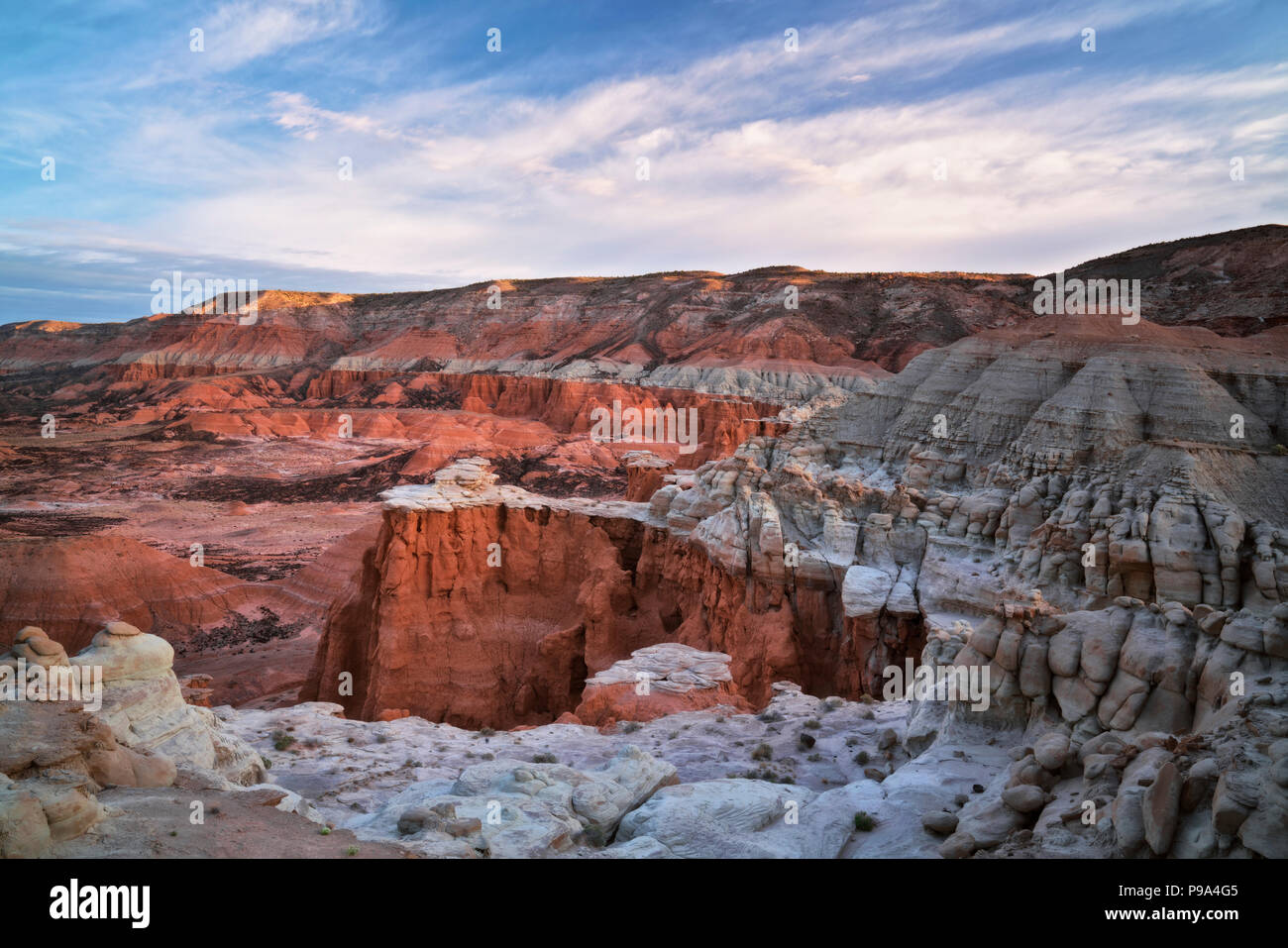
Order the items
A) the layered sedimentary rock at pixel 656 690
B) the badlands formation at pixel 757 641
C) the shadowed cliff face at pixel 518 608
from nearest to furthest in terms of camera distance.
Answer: the badlands formation at pixel 757 641
the layered sedimentary rock at pixel 656 690
the shadowed cliff face at pixel 518 608

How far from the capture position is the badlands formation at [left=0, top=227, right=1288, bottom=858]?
6.90m

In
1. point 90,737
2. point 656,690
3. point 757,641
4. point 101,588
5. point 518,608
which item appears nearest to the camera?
point 90,737

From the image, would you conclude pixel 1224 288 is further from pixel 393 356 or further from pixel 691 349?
pixel 393 356

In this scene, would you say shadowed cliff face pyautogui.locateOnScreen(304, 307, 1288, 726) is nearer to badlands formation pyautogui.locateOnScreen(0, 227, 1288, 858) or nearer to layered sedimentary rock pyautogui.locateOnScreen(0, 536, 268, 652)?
badlands formation pyautogui.locateOnScreen(0, 227, 1288, 858)

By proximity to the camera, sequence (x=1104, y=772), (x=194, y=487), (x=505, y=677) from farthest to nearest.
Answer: (x=194, y=487)
(x=505, y=677)
(x=1104, y=772)

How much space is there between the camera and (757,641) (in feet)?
60.8

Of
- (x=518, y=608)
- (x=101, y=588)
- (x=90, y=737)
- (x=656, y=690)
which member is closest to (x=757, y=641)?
(x=656, y=690)

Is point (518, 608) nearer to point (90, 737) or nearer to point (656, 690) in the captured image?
point (656, 690)

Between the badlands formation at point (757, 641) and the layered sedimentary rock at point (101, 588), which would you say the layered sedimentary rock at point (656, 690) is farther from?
the layered sedimentary rock at point (101, 588)

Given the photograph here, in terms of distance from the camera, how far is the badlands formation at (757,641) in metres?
6.90

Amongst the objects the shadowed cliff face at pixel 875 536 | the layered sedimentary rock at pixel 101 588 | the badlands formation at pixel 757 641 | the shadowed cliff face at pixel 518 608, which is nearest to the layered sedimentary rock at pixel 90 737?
the badlands formation at pixel 757 641
